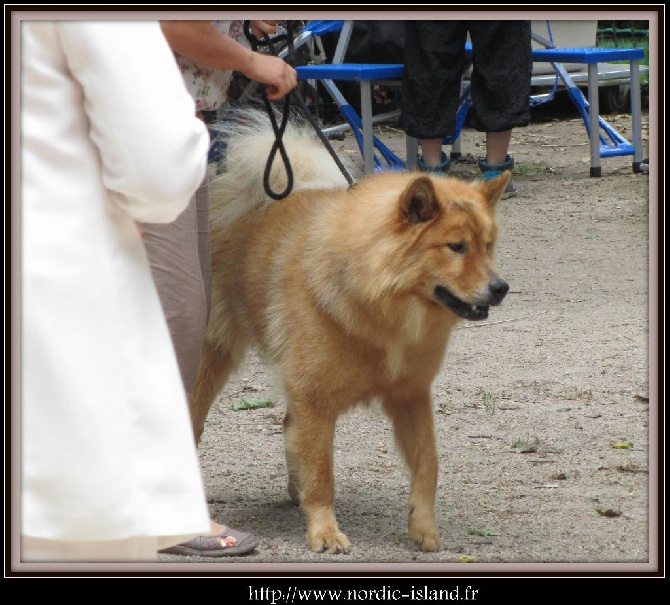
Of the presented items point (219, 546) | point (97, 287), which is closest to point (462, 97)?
point (219, 546)

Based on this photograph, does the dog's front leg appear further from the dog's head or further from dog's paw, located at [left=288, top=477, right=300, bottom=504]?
the dog's head

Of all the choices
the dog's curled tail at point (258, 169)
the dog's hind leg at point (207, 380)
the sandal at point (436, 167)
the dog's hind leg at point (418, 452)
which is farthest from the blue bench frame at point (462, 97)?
the dog's hind leg at point (418, 452)

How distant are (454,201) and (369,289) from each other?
1.29ft

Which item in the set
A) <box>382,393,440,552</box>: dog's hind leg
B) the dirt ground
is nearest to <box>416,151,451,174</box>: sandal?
the dirt ground

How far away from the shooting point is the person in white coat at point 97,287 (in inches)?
70.2

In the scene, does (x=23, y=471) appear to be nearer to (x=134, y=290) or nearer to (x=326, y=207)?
(x=134, y=290)

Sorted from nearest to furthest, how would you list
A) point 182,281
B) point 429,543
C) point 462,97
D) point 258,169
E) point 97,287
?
1. point 97,287
2. point 182,281
3. point 429,543
4. point 258,169
5. point 462,97

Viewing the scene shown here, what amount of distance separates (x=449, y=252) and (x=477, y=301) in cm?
18

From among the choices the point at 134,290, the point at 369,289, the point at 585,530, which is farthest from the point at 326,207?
the point at 134,290

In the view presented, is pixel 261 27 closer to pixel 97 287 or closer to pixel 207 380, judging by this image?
pixel 207 380

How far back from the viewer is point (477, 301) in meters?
3.36

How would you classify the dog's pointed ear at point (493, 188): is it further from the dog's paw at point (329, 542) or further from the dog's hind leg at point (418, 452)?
the dog's paw at point (329, 542)

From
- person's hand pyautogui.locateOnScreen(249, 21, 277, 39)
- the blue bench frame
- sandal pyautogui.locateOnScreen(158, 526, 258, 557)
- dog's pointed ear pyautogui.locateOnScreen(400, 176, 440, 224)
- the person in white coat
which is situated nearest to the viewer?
the person in white coat

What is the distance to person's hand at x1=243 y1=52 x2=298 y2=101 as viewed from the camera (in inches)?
122
